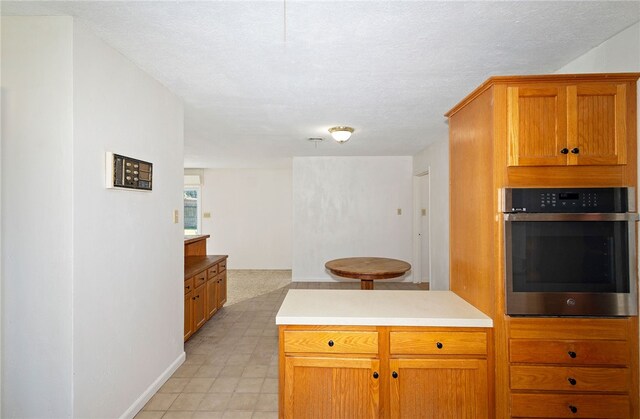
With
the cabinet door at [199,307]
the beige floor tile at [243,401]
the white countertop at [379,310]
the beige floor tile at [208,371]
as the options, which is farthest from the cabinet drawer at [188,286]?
the white countertop at [379,310]

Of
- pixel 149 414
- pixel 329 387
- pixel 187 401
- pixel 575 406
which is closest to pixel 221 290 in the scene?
pixel 187 401

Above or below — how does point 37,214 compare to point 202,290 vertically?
above

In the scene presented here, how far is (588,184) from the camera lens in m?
1.53

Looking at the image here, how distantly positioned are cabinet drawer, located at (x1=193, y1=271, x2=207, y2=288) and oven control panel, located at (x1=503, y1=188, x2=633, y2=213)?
3098mm

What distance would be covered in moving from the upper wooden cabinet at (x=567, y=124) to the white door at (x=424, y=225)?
13.0ft

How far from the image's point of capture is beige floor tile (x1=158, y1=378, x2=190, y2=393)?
2.47 metres

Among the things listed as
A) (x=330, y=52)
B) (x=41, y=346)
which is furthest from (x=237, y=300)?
(x=330, y=52)

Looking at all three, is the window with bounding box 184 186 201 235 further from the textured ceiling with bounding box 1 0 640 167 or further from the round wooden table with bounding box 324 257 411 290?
the round wooden table with bounding box 324 257 411 290

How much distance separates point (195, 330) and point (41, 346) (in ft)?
6.53

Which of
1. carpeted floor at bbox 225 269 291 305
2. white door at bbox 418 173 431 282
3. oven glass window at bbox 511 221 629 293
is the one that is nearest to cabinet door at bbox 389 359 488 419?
oven glass window at bbox 511 221 629 293

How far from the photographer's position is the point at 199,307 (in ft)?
11.9

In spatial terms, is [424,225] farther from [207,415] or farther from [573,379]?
[207,415]

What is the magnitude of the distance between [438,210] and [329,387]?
3.61 m

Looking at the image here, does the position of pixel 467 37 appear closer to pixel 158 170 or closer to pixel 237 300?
pixel 158 170
